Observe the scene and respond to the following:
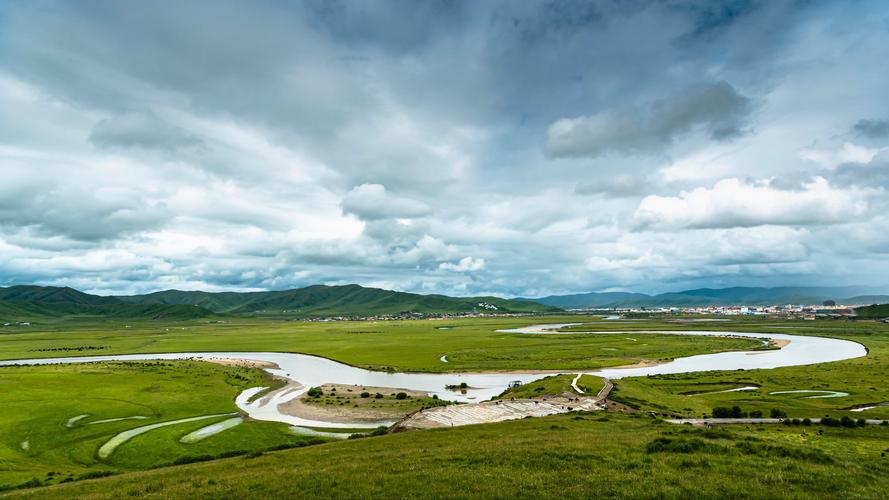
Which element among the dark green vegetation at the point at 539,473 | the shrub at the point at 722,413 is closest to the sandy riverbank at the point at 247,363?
the dark green vegetation at the point at 539,473

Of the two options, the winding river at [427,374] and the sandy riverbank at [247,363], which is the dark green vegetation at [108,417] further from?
the sandy riverbank at [247,363]

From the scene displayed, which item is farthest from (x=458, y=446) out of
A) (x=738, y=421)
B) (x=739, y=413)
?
(x=739, y=413)

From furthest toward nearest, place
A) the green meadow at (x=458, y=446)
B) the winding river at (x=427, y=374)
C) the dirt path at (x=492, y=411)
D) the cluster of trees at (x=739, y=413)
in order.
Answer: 1. the winding river at (x=427, y=374)
2. the cluster of trees at (x=739, y=413)
3. the dirt path at (x=492, y=411)
4. the green meadow at (x=458, y=446)

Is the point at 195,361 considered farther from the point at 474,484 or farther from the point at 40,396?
the point at 474,484

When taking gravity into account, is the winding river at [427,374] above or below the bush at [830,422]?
below

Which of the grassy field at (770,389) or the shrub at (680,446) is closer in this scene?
the shrub at (680,446)

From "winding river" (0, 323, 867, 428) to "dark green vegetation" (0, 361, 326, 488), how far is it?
598 centimetres

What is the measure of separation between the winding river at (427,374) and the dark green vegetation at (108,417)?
598 cm

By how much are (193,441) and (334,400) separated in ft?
88.8

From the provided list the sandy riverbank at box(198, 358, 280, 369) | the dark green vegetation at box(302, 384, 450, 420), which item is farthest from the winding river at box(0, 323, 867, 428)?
the dark green vegetation at box(302, 384, 450, 420)

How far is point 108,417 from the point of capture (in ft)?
220

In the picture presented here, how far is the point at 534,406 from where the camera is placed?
60156 mm

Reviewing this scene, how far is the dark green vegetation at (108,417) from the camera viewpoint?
46656mm

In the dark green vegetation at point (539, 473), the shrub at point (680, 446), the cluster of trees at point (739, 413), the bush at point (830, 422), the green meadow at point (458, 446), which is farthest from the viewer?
the cluster of trees at point (739, 413)
